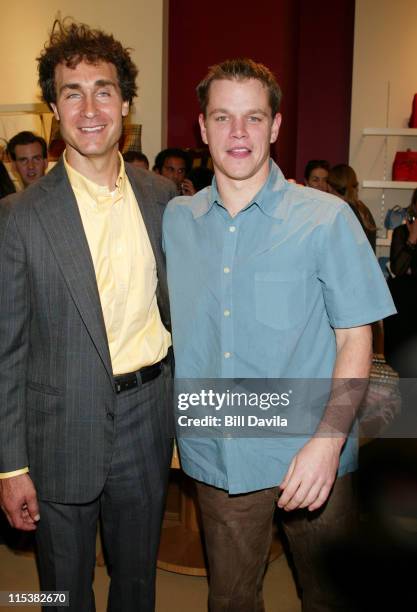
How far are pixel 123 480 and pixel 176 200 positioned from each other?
85 cm

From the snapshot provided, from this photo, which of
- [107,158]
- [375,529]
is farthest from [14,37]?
[375,529]

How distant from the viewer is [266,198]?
1.69 metres

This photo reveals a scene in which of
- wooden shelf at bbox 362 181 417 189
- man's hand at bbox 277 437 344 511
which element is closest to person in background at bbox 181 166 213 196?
wooden shelf at bbox 362 181 417 189

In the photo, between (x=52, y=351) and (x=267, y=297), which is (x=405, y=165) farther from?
(x=52, y=351)

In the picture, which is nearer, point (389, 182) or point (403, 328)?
point (403, 328)

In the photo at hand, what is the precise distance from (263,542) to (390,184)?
455 centimetres

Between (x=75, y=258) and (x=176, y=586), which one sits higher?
(x=75, y=258)

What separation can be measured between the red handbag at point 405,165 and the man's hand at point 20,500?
4.89m

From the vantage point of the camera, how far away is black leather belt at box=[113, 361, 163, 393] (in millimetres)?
1764

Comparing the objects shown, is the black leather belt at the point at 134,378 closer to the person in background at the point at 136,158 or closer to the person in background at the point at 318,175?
the person in background at the point at 136,158

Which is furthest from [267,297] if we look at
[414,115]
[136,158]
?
[414,115]

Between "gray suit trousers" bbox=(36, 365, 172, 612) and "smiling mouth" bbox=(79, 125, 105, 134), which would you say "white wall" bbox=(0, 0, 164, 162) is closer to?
"smiling mouth" bbox=(79, 125, 105, 134)

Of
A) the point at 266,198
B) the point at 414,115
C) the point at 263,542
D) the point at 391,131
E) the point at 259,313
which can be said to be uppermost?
the point at 414,115

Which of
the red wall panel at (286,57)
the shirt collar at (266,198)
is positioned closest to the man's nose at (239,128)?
the shirt collar at (266,198)
